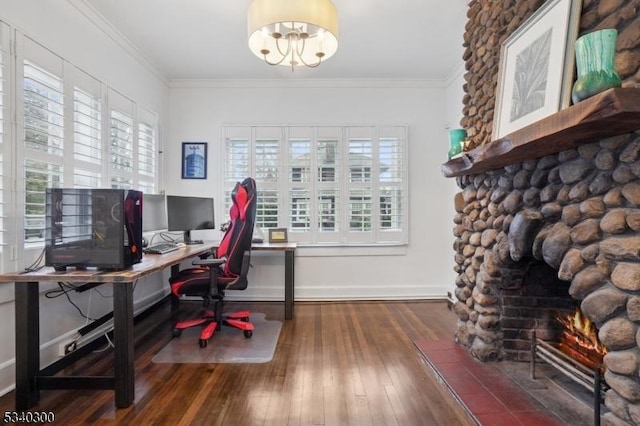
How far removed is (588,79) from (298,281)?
3286 mm

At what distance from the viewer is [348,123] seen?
390cm

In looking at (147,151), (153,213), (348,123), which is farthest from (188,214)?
(348,123)

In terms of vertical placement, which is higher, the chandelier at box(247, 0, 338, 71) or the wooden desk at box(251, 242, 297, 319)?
the chandelier at box(247, 0, 338, 71)

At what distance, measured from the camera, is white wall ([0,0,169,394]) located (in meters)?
1.92

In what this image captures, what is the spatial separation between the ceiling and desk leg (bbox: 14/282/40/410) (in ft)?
7.30

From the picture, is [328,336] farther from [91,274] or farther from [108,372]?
[91,274]

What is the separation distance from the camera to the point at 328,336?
9.21ft

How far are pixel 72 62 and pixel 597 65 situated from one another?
323 cm

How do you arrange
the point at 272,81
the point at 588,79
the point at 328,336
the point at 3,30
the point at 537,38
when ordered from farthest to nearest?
the point at 272,81, the point at 328,336, the point at 3,30, the point at 537,38, the point at 588,79

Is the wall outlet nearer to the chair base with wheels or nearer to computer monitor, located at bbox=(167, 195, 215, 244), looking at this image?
the chair base with wheels

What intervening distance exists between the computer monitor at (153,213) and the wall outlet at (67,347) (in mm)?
998

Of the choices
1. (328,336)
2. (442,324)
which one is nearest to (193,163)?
(328,336)

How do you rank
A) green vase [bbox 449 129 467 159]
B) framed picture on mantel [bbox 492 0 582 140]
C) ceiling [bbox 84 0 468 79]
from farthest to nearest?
ceiling [bbox 84 0 468 79] < green vase [bbox 449 129 467 159] < framed picture on mantel [bbox 492 0 582 140]

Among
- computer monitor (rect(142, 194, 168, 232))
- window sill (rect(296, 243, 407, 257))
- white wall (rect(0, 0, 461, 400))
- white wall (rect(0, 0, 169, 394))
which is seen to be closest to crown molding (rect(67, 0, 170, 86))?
white wall (rect(0, 0, 169, 394))
